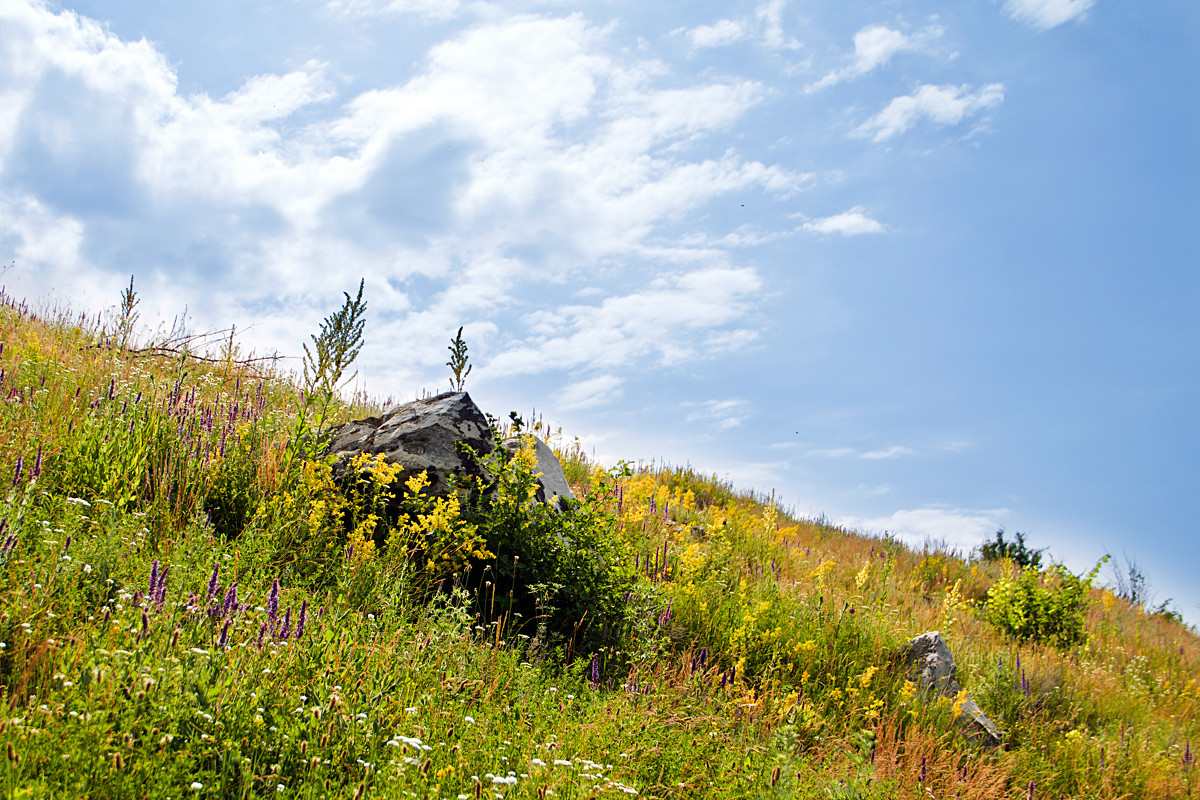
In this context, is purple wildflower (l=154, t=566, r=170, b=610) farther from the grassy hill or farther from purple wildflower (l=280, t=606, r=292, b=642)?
purple wildflower (l=280, t=606, r=292, b=642)

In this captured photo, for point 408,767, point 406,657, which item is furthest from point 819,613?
point 408,767

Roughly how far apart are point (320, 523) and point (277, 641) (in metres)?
→ 2.06

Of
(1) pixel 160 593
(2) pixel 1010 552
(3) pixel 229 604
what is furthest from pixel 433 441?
(2) pixel 1010 552

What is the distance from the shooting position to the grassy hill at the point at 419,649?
2646 millimetres

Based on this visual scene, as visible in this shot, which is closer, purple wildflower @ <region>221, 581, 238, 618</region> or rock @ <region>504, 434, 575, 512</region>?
purple wildflower @ <region>221, 581, 238, 618</region>

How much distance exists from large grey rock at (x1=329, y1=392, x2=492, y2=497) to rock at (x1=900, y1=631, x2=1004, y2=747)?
176 inches

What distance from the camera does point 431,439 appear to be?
19.9 feet

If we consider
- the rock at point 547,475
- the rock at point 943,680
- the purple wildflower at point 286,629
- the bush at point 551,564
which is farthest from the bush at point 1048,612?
the purple wildflower at point 286,629

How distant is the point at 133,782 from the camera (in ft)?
7.44

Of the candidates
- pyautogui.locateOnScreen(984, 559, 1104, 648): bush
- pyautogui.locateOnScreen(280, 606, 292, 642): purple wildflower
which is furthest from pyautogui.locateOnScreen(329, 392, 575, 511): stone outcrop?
pyautogui.locateOnScreen(984, 559, 1104, 648): bush

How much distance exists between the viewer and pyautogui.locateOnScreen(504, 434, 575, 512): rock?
623cm

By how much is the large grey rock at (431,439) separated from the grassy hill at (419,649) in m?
0.31

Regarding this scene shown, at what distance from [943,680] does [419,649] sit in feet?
17.4

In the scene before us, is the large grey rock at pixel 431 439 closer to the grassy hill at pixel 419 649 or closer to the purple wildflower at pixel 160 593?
the grassy hill at pixel 419 649
